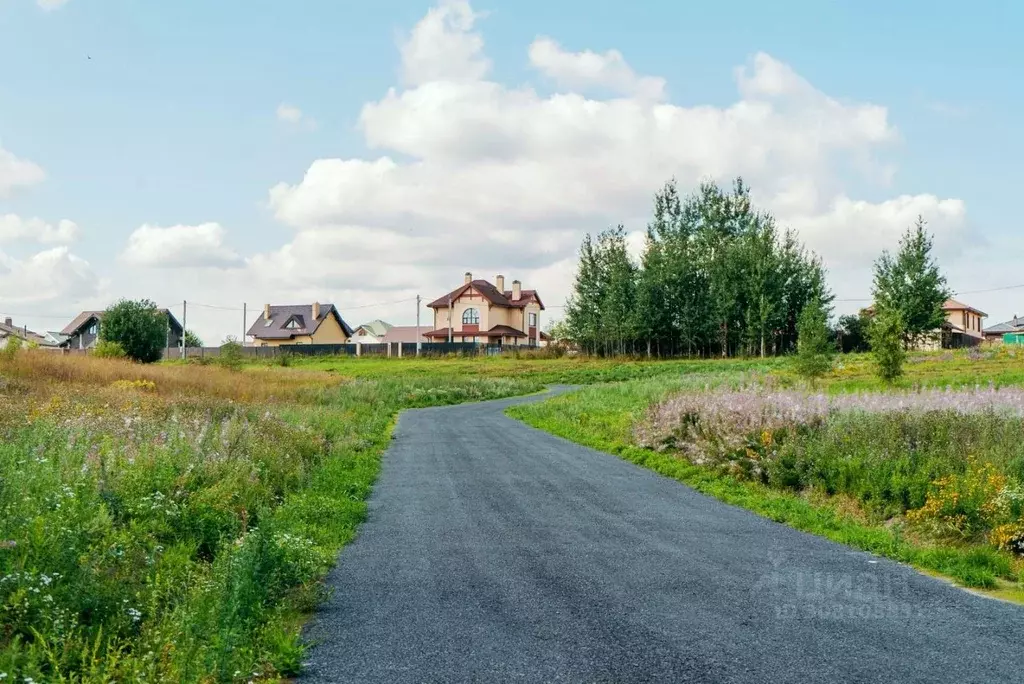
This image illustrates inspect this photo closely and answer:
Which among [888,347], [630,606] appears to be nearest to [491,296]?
[888,347]

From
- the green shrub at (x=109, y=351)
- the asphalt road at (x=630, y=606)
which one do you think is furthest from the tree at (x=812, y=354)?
the green shrub at (x=109, y=351)

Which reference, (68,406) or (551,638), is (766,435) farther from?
(68,406)

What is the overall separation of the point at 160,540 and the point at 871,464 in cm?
977

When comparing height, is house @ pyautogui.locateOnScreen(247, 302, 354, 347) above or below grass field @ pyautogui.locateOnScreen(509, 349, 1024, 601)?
above

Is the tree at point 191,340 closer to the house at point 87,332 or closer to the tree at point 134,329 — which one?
the house at point 87,332

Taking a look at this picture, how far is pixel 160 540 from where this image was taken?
28.2 feet

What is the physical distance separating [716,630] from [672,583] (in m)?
1.46

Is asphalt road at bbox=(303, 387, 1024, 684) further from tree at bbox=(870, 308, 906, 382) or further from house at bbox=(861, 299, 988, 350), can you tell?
house at bbox=(861, 299, 988, 350)

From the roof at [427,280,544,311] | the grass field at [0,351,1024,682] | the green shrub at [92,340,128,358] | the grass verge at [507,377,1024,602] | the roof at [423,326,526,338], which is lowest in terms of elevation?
the grass verge at [507,377,1024,602]

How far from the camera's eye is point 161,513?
8930mm

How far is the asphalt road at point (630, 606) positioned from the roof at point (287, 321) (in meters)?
90.6

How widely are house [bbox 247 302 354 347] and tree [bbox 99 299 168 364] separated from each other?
32.4 metres

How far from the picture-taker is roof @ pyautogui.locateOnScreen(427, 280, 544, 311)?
8856 centimetres

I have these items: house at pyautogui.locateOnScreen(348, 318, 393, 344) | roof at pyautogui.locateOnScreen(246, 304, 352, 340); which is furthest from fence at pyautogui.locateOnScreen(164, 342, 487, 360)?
house at pyautogui.locateOnScreen(348, 318, 393, 344)
